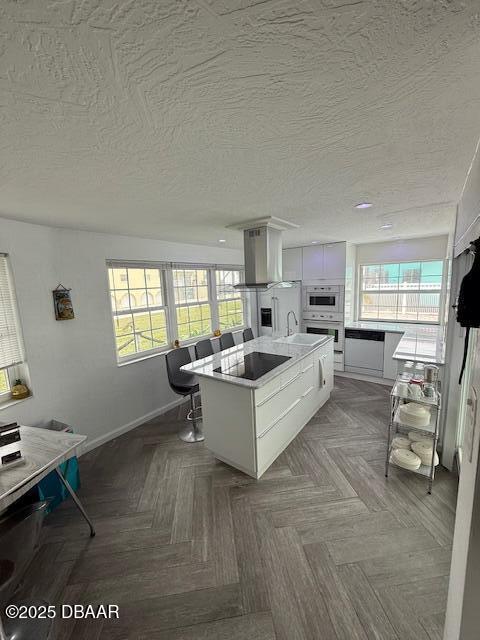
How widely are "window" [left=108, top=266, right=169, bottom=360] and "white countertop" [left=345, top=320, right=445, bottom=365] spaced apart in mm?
3020

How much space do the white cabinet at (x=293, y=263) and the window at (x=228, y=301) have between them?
96cm

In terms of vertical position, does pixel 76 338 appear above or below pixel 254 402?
above

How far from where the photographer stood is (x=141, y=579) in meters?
1.64

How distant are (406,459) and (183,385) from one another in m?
2.34

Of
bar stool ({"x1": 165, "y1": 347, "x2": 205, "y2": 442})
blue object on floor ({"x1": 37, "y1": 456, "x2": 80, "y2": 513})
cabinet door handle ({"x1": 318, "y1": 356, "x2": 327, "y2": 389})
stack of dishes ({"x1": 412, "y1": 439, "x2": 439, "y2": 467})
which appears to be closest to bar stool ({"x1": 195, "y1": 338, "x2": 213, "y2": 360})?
bar stool ({"x1": 165, "y1": 347, "x2": 205, "y2": 442})

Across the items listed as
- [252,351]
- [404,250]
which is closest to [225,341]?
[252,351]

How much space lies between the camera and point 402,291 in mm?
4707

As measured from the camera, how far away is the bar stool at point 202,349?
12.2 ft

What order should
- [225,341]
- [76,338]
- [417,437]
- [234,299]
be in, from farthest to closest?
[234,299]
[225,341]
[76,338]
[417,437]

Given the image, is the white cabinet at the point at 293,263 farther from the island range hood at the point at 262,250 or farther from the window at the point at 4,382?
the window at the point at 4,382

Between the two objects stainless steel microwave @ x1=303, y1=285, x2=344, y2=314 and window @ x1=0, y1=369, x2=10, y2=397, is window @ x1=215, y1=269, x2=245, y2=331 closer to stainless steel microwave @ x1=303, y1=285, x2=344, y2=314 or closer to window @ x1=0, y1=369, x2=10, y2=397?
stainless steel microwave @ x1=303, y1=285, x2=344, y2=314

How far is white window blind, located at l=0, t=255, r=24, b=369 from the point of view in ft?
7.56

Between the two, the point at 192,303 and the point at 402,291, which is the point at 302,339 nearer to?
the point at 192,303

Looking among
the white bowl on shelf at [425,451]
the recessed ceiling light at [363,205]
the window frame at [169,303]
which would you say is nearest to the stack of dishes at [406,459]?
the white bowl on shelf at [425,451]
